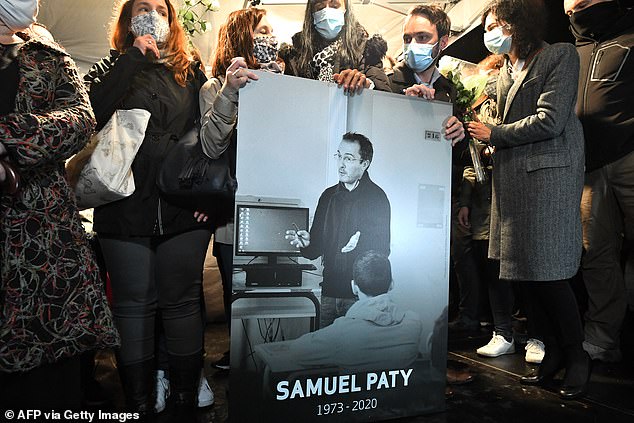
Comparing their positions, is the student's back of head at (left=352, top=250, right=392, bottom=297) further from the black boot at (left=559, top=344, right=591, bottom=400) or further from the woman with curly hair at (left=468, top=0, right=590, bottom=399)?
the black boot at (left=559, top=344, right=591, bottom=400)

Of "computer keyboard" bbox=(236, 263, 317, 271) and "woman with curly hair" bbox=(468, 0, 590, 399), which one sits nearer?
"computer keyboard" bbox=(236, 263, 317, 271)

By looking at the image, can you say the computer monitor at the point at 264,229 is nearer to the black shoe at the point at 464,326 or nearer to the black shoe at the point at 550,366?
the black shoe at the point at 550,366

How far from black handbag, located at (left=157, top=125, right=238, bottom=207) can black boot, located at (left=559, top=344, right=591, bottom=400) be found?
58.4 inches

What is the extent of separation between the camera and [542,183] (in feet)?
6.23

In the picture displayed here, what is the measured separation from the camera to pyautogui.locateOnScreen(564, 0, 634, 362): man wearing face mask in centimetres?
234

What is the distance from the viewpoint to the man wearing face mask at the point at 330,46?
5.81ft

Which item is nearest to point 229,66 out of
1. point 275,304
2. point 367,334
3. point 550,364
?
point 275,304

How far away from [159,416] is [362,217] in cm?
97

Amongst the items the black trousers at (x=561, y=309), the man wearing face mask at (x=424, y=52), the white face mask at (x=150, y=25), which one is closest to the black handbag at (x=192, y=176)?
the white face mask at (x=150, y=25)

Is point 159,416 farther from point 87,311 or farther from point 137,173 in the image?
Answer: point 137,173

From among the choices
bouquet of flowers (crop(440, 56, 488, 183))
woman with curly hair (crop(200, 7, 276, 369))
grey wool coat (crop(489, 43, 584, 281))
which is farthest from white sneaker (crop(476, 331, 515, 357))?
woman with curly hair (crop(200, 7, 276, 369))

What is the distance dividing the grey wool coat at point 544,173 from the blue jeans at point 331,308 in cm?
82

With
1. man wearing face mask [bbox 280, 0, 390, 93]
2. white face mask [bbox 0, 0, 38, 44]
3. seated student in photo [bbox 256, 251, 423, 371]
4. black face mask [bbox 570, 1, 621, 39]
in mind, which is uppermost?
black face mask [bbox 570, 1, 621, 39]

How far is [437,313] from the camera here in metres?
1.67
